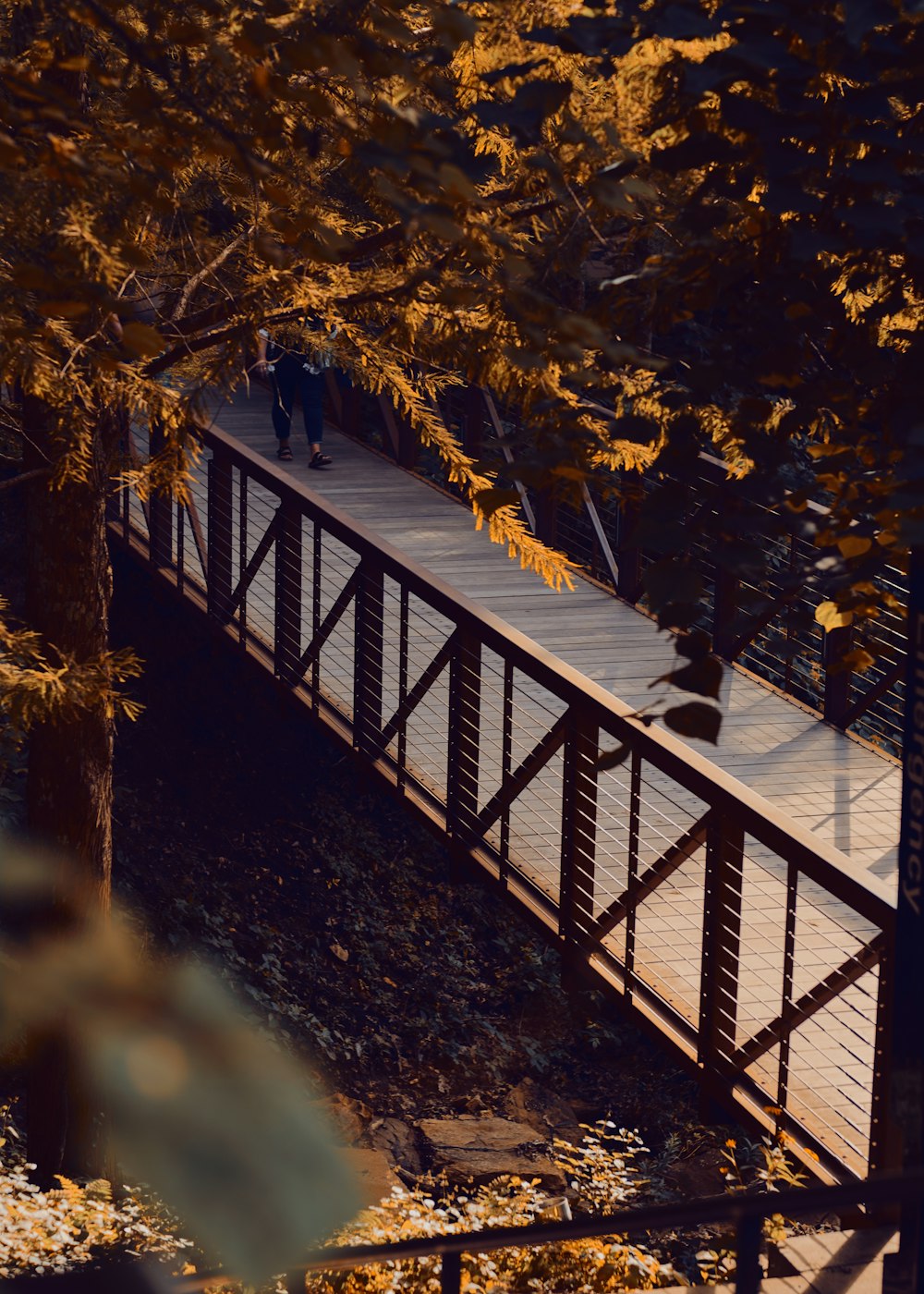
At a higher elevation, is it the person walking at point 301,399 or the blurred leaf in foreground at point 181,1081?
the person walking at point 301,399

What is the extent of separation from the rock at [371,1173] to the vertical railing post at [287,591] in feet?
8.52

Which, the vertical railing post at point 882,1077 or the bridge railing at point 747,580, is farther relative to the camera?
the vertical railing post at point 882,1077

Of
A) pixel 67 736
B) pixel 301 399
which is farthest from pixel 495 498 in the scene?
pixel 301 399

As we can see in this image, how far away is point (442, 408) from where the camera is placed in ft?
52.6

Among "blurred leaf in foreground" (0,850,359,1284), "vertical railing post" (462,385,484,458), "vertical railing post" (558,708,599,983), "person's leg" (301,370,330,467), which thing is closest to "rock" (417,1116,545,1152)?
"blurred leaf in foreground" (0,850,359,1284)

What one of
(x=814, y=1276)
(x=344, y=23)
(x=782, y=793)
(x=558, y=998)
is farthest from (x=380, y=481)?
(x=814, y=1276)

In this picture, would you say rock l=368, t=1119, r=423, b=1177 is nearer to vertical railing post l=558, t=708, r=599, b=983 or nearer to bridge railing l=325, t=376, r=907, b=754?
vertical railing post l=558, t=708, r=599, b=983

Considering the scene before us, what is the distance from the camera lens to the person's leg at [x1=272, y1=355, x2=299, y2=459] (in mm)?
Result: 12430

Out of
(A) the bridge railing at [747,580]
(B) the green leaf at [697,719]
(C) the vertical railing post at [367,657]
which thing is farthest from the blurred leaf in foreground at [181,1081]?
(B) the green leaf at [697,719]

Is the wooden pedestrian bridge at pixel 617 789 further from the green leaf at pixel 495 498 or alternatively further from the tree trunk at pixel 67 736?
the green leaf at pixel 495 498

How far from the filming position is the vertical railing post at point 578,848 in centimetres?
594

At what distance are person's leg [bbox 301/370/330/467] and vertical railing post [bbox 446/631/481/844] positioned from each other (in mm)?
5513

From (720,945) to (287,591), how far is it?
423cm

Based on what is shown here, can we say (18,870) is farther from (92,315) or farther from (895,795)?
(895,795)
